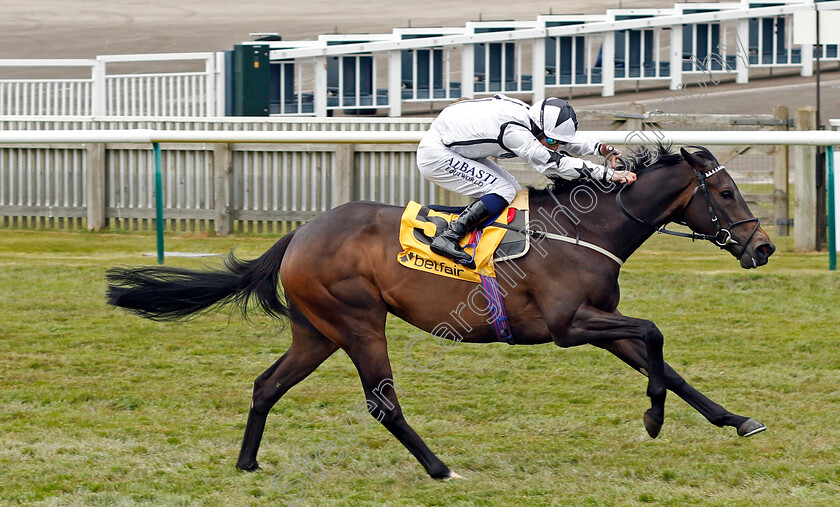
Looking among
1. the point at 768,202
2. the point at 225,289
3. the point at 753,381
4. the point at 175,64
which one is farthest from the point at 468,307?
the point at 175,64

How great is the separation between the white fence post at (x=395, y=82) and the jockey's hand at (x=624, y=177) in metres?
12.0

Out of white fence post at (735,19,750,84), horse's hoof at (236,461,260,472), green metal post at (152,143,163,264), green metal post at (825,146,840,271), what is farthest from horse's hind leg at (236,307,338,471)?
white fence post at (735,19,750,84)

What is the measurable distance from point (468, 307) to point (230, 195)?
6349 mm

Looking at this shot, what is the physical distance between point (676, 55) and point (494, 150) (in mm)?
14352

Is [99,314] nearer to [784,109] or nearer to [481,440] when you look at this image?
[481,440]

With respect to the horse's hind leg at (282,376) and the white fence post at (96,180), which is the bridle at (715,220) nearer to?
the horse's hind leg at (282,376)

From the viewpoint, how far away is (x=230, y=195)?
411 inches

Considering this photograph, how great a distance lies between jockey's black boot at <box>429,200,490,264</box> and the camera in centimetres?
443

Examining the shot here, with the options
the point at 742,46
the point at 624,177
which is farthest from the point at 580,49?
the point at 624,177

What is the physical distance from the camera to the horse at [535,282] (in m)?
4.38

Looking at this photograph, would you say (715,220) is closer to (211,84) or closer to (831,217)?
(831,217)

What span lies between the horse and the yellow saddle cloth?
0.04 m

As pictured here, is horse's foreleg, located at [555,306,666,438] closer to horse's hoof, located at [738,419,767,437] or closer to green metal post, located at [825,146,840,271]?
horse's hoof, located at [738,419,767,437]

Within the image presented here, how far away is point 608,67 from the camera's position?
727 inches
